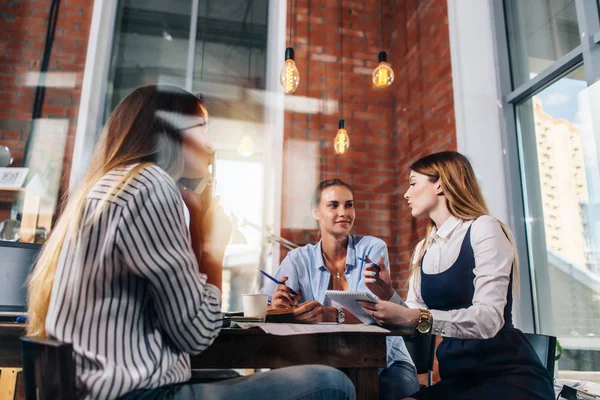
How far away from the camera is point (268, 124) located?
10.6 ft

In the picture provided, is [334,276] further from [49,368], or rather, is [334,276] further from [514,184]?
[49,368]

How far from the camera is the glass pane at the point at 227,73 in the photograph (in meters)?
2.90

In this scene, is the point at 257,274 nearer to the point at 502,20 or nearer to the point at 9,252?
the point at 9,252

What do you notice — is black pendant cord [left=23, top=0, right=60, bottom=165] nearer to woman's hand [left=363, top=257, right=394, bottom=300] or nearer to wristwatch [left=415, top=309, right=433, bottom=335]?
woman's hand [left=363, top=257, right=394, bottom=300]

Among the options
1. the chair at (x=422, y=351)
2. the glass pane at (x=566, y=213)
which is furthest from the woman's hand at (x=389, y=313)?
the glass pane at (x=566, y=213)

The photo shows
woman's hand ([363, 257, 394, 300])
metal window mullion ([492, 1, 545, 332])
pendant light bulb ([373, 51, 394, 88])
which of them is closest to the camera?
woman's hand ([363, 257, 394, 300])

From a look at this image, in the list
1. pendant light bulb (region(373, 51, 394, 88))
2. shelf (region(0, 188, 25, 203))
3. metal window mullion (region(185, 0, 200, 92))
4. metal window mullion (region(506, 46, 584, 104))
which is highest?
metal window mullion (region(185, 0, 200, 92))

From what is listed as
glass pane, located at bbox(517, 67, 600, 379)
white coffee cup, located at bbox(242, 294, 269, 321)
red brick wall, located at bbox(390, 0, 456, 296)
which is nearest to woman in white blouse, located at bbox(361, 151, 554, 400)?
white coffee cup, located at bbox(242, 294, 269, 321)

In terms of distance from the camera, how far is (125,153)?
0.83m

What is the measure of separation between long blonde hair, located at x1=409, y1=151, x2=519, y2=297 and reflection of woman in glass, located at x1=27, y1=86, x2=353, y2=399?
841 mm

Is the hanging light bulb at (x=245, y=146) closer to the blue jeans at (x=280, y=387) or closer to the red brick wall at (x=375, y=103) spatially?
the red brick wall at (x=375, y=103)

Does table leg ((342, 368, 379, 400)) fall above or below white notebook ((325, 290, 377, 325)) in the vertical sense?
below

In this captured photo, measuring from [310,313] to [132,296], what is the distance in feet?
2.42

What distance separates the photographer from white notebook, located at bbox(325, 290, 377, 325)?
117 centimetres
